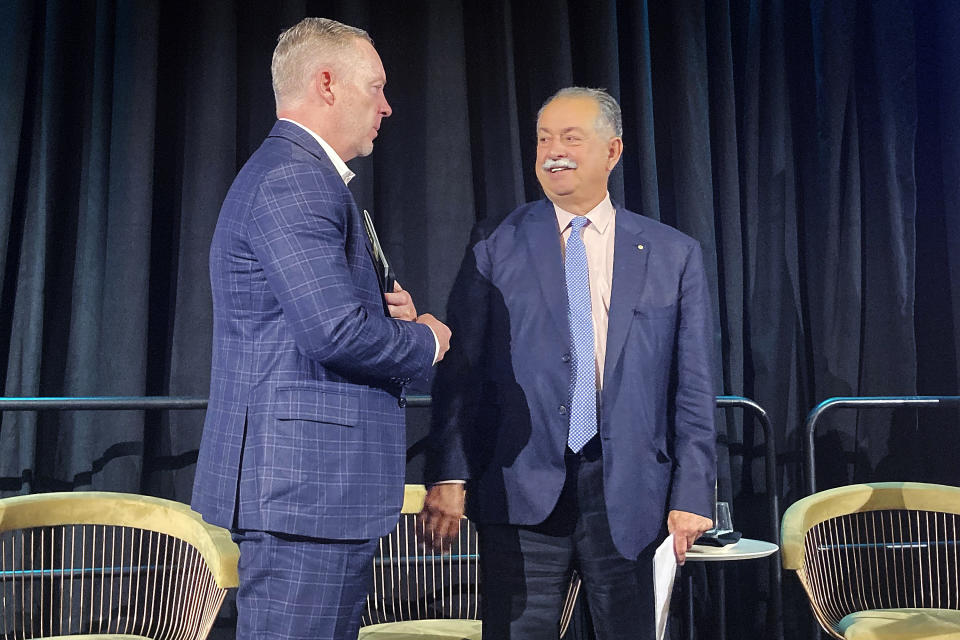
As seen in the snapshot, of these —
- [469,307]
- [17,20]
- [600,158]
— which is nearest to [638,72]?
[600,158]

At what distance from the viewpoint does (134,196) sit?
299 centimetres

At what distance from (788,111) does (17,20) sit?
269cm

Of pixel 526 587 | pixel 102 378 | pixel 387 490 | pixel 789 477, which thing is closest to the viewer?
pixel 387 490

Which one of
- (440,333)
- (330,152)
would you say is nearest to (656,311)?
(440,333)

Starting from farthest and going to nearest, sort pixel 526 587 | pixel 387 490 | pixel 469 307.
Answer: pixel 469 307 < pixel 526 587 < pixel 387 490

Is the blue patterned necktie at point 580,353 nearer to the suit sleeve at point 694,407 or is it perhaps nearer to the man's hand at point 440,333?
the suit sleeve at point 694,407

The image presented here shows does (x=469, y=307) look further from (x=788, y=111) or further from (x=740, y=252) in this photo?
(x=788, y=111)

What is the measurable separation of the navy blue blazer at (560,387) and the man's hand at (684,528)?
17 mm

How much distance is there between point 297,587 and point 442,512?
432mm

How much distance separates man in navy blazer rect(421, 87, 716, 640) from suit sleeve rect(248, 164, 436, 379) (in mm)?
405

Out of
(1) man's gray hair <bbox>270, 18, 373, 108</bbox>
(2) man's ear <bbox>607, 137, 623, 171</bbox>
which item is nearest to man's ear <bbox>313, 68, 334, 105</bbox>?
(1) man's gray hair <bbox>270, 18, 373, 108</bbox>

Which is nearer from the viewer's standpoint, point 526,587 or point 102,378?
point 526,587

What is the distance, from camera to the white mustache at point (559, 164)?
205 centimetres

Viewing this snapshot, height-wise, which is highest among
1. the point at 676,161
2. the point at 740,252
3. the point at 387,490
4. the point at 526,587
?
the point at 676,161
